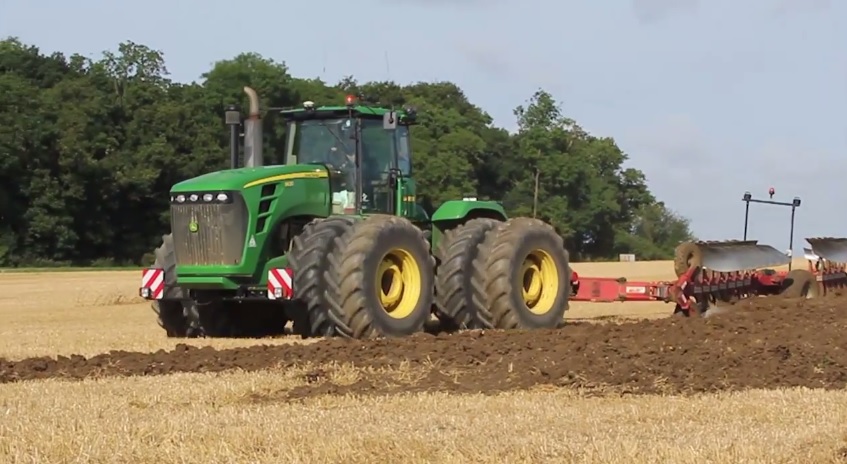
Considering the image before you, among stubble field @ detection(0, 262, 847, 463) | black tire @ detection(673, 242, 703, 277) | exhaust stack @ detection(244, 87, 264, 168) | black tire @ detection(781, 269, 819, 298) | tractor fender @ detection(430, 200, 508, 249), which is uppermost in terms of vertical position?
exhaust stack @ detection(244, 87, 264, 168)

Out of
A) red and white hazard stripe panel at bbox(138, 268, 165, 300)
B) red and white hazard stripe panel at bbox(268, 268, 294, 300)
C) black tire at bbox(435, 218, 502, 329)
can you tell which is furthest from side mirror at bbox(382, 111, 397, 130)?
red and white hazard stripe panel at bbox(138, 268, 165, 300)

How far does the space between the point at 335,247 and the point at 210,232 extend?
149cm

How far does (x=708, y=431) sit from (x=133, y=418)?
3506mm

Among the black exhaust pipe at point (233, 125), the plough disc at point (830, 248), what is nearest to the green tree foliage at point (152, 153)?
the plough disc at point (830, 248)

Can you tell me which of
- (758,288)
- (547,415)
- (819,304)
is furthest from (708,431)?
(758,288)

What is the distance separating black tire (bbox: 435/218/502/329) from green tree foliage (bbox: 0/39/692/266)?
24720 millimetres

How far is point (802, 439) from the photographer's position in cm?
727

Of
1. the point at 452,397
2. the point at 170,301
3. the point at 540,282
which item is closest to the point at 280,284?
the point at 170,301

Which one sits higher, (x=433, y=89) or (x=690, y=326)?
(x=433, y=89)

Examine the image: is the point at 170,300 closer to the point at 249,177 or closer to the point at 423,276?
the point at 249,177

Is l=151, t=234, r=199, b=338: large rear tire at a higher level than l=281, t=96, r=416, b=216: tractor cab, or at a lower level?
lower

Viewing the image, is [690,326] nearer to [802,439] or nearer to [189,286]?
[189,286]

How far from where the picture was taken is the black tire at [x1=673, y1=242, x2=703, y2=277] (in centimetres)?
1794

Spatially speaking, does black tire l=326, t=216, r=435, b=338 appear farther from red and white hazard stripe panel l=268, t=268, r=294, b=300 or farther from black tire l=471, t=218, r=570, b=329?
black tire l=471, t=218, r=570, b=329
